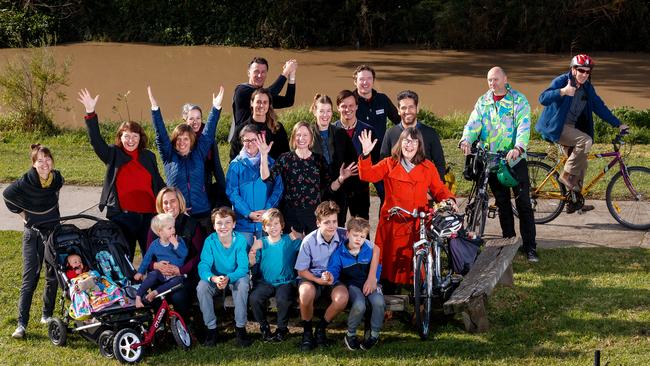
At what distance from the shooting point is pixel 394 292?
7934 mm

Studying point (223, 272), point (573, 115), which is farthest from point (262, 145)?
point (573, 115)

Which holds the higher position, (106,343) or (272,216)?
(272,216)

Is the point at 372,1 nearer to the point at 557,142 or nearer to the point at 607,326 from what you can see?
the point at 557,142

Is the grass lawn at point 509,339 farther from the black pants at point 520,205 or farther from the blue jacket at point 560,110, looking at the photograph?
the blue jacket at point 560,110

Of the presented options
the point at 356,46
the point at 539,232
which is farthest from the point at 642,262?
the point at 356,46

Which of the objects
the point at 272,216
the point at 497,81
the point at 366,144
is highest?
the point at 497,81

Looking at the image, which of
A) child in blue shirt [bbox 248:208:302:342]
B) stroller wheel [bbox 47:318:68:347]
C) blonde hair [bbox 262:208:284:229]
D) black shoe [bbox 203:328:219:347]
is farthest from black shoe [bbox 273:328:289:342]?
stroller wheel [bbox 47:318:68:347]

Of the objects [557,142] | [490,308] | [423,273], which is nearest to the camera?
[423,273]

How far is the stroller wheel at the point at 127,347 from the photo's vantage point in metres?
6.93

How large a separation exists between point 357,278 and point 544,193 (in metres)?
3.67

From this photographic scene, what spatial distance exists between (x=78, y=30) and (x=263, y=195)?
23.9 meters

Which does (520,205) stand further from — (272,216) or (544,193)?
(272,216)

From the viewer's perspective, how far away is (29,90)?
15.4 meters

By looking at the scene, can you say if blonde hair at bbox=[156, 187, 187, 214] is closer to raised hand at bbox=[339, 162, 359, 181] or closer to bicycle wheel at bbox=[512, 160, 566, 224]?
raised hand at bbox=[339, 162, 359, 181]
